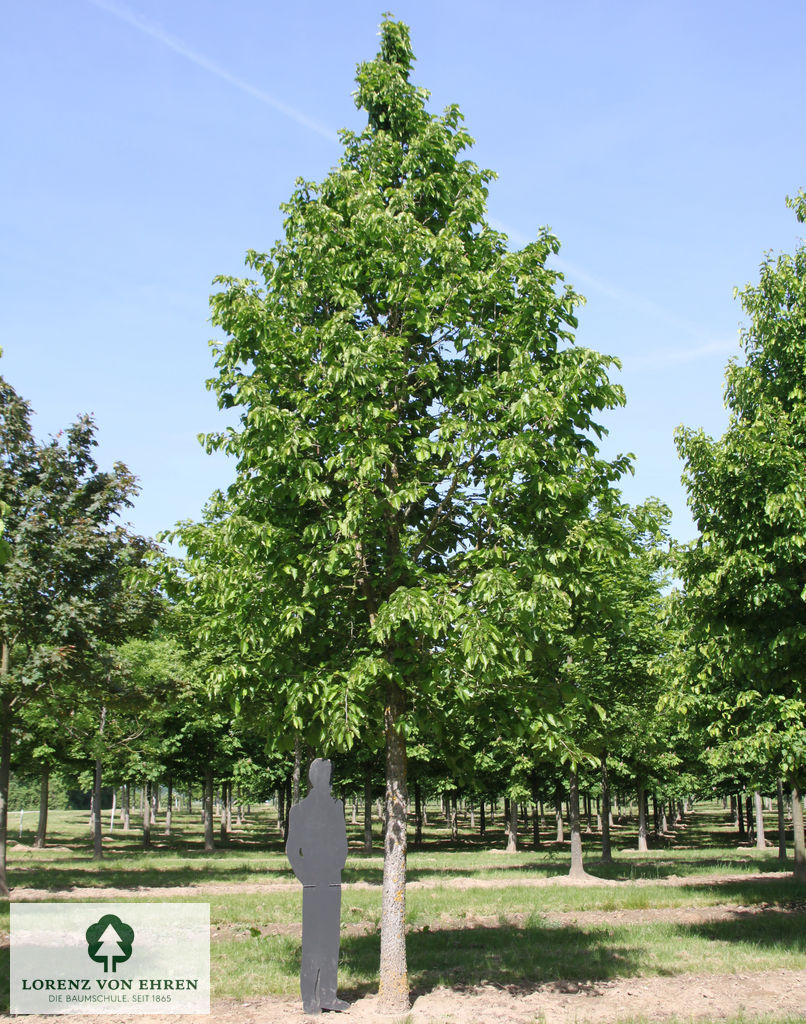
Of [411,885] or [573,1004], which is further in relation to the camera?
[411,885]

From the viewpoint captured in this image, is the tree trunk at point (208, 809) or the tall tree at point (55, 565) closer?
the tall tree at point (55, 565)

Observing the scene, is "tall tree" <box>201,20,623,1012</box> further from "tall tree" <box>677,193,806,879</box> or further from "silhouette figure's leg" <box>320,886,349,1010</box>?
"tall tree" <box>677,193,806,879</box>

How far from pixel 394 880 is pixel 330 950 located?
1.07 m

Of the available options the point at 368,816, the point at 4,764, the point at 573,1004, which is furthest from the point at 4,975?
the point at 368,816

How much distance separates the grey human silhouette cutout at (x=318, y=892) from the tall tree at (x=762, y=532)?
712 cm

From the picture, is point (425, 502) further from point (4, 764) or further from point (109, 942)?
point (4, 764)

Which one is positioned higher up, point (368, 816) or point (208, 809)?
point (208, 809)

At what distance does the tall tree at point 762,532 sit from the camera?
39.9ft

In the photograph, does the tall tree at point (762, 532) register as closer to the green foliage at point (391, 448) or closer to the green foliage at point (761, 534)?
the green foliage at point (761, 534)

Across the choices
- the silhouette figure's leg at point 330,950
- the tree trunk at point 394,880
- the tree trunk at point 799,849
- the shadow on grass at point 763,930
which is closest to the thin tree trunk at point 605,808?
the tree trunk at point 799,849

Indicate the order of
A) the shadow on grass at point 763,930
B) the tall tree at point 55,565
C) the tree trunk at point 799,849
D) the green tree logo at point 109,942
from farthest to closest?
1. the tree trunk at point 799,849
2. the tall tree at point 55,565
3. the shadow on grass at point 763,930
4. the green tree logo at point 109,942

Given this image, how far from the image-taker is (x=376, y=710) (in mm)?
10555

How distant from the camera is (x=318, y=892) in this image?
29.8ft

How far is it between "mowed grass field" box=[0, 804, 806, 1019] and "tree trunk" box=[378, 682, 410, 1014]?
100 cm
